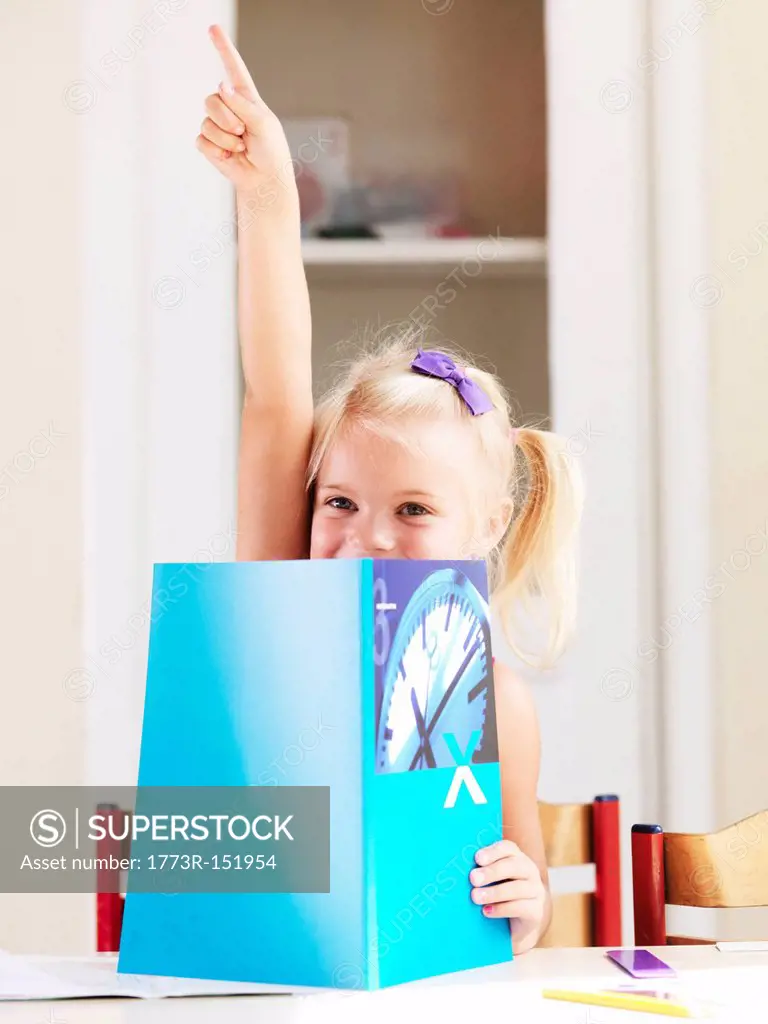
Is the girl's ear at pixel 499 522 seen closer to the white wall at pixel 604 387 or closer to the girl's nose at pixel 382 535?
the girl's nose at pixel 382 535

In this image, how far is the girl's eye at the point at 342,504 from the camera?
0.84 meters

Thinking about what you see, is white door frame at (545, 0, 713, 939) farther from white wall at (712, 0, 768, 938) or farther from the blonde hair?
the blonde hair

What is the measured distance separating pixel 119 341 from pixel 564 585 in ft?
2.50

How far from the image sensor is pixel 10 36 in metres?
1.53

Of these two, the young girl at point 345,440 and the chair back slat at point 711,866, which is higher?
the young girl at point 345,440

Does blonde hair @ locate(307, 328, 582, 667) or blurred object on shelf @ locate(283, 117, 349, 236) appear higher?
blurred object on shelf @ locate(283, 117, 349, 236)

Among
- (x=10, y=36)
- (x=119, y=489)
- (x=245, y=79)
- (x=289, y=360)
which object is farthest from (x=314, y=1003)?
(x=10, y=36)

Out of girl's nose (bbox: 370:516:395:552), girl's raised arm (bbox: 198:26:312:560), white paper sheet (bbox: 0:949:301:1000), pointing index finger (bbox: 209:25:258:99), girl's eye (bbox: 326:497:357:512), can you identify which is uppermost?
pointing index finger (bbox: 209:25:258:99)

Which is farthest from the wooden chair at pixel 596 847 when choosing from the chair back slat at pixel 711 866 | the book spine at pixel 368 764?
the book spine at pixel 368 764

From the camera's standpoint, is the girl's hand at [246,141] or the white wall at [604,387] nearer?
the girl's hand at [246,141]

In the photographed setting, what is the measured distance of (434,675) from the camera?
0.62 m

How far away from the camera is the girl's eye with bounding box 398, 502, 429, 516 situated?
83 cm

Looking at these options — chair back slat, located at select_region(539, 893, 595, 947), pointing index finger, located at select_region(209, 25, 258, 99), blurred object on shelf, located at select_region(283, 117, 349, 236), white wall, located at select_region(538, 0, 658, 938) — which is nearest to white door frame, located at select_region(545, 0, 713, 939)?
white wall, located at select_region(538, 0, 658, 938)

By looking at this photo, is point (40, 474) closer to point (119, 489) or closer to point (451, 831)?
point (119, 489)
